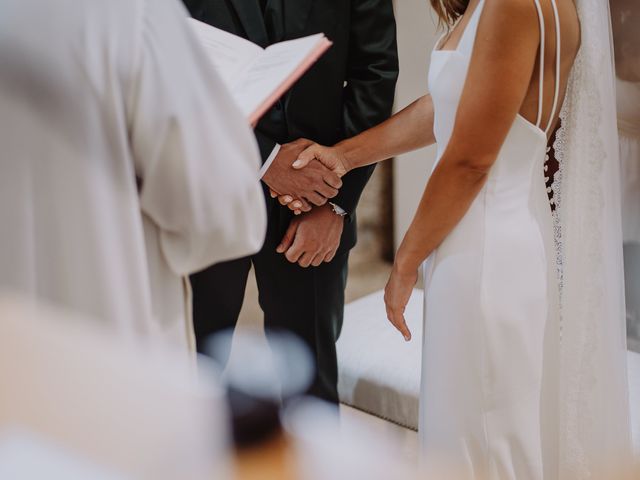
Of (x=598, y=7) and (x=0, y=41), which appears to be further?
(x=598, y=7)

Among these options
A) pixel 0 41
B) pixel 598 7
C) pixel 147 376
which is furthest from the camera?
pixel 598 7

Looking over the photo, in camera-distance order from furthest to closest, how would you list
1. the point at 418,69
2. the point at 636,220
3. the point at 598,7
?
the point at 636,220 < the point at 418,69 < the point at 598,7

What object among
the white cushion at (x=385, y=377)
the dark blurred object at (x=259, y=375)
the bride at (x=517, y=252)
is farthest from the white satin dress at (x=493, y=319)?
the white cushion at (x=385, y=377)

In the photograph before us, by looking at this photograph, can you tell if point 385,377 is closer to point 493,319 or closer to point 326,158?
point 493,319

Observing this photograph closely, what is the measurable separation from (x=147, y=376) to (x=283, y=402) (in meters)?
0.34

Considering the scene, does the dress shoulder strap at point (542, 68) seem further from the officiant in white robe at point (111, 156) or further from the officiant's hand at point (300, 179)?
the officiant in white robe at point (111, 156)

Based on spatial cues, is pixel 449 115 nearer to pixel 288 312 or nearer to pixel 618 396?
pixel 288 312

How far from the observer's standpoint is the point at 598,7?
89 cm

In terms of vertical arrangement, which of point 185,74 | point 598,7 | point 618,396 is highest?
point 598,7

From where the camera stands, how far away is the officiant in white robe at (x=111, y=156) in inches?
19.2

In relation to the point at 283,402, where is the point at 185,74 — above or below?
above

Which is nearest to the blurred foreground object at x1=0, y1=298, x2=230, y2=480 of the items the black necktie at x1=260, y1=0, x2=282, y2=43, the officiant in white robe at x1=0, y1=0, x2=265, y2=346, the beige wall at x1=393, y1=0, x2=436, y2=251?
the officiant in white robe at x1=0, y1=0, x2=265, y2=346

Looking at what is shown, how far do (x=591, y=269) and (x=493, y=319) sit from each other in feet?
0.69

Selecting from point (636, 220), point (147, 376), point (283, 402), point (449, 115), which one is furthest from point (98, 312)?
point (636, 220)
